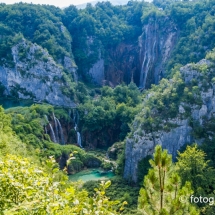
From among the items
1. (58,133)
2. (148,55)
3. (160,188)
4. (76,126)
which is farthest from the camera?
(148,55)

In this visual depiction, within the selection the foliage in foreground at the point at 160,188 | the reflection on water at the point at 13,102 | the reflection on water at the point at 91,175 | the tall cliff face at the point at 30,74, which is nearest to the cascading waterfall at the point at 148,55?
the tall cliff face at the point at 30,74

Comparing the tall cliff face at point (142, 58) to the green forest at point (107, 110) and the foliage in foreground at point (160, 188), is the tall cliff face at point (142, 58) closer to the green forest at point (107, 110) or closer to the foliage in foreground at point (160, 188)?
the green forest at point (107, 110)

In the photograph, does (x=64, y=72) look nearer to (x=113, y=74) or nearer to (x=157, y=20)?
(x=113, y=74)

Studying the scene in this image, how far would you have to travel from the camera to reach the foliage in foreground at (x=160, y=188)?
6.66 m

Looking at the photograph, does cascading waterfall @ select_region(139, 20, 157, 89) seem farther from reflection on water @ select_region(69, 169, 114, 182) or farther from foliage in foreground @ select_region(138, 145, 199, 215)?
foliage in foreground @ select_region(138, 145, 199, 215)

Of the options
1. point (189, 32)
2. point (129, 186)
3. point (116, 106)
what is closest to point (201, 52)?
point (189, 32)

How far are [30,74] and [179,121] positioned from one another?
31.6 m

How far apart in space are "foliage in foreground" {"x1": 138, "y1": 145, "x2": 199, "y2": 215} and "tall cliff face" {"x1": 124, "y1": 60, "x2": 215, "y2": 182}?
84.8ft

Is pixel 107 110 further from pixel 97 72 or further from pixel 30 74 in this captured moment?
pixel 97 72

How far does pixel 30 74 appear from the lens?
54.7 metres

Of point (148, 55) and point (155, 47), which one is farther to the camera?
point (148, 55)

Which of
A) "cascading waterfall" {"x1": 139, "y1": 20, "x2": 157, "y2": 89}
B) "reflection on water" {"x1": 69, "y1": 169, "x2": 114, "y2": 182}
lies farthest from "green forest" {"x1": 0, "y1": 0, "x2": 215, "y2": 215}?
"cascading waterfall" {"x1": 139, "y1": 20, "x2": 157, "y2": 89}

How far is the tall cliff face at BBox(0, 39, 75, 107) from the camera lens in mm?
54000

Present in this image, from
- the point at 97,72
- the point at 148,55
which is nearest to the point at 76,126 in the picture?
the point at 97,72
